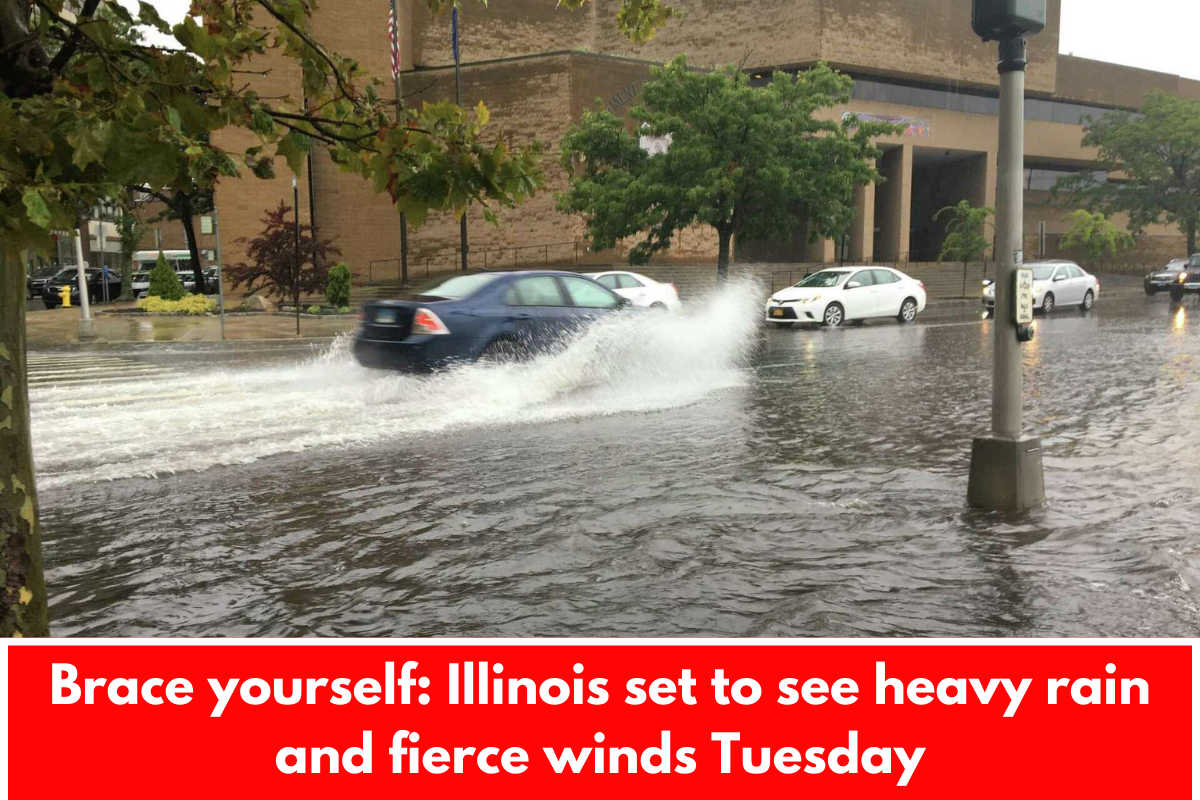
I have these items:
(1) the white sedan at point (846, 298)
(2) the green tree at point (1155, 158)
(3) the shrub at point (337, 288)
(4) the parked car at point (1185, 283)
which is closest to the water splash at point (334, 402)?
(1) the white sedan at point (846, 298)

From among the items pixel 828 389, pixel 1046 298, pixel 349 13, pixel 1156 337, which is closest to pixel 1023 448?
pixel 828 389

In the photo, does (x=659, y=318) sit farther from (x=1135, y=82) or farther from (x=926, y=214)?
(x=1135, y=82)

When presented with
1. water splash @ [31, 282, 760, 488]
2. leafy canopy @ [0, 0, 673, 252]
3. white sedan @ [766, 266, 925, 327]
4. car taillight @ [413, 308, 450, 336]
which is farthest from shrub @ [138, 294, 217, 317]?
leafy canopy @ [0, 0, 673, 252]

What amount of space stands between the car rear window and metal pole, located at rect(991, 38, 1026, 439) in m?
6.60

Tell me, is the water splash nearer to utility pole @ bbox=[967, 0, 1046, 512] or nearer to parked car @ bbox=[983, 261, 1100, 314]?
utility pole @ bbox=[967, 0, 1046, 512]

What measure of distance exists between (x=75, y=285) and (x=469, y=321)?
35.7 m

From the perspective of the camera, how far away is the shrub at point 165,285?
3541 cm

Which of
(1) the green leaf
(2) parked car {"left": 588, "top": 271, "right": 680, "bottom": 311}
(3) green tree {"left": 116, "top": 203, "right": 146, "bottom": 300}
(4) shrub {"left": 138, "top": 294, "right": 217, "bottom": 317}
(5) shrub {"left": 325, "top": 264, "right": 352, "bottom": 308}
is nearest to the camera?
(1) the green leaf

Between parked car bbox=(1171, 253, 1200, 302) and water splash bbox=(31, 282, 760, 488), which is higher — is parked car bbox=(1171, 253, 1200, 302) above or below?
above

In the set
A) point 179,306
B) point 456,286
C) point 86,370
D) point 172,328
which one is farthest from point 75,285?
point 456,286

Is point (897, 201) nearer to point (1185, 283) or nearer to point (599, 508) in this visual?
point (1185, 283)

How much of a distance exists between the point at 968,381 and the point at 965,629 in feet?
31.8

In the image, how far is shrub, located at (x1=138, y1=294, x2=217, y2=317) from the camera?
109 feet

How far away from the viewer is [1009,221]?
628 cm
